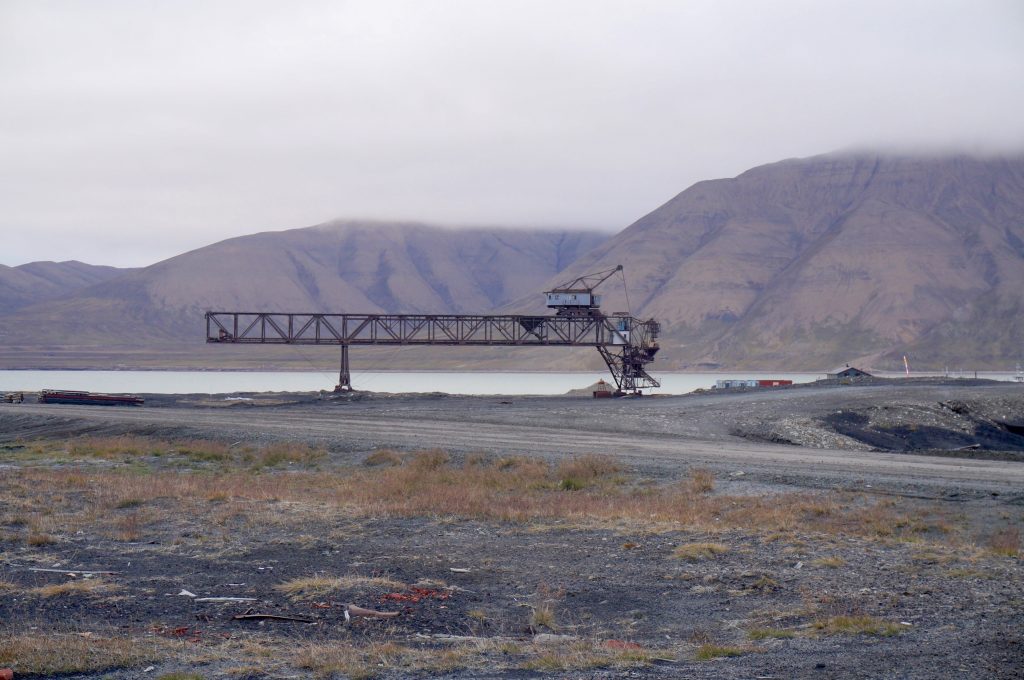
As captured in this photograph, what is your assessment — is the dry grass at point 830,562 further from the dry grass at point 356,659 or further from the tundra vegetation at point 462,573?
the dry grass at point 356,659

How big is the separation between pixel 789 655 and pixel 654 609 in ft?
8.54

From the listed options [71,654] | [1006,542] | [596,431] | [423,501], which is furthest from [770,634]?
[596,431]

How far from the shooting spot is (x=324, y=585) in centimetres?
1211

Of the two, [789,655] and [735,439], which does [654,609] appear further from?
[735,439]

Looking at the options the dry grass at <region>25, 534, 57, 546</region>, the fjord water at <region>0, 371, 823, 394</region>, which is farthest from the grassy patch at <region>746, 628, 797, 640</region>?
the fjord water at <region>0, 371, 823, 394</region>

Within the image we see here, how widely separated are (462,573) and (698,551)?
3.39 meters

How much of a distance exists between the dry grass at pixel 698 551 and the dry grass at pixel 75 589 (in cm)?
747

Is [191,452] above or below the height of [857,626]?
below

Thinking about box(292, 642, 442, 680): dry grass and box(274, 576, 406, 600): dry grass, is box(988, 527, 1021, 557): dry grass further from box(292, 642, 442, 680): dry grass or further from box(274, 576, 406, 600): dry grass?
box(292, 642, 442, 680): dry grass

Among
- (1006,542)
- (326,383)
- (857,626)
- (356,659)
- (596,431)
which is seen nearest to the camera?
(356,659)

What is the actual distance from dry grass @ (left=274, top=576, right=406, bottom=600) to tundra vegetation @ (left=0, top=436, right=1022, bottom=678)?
0.04 metres

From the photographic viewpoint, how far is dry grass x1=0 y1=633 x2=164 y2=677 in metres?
8.64

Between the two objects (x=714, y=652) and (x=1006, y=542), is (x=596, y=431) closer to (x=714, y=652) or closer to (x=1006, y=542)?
(x=1006, y=542)

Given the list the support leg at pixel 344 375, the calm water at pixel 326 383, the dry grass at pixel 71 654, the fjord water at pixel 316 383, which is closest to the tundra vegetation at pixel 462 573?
the dry grass at pixel 71 654
